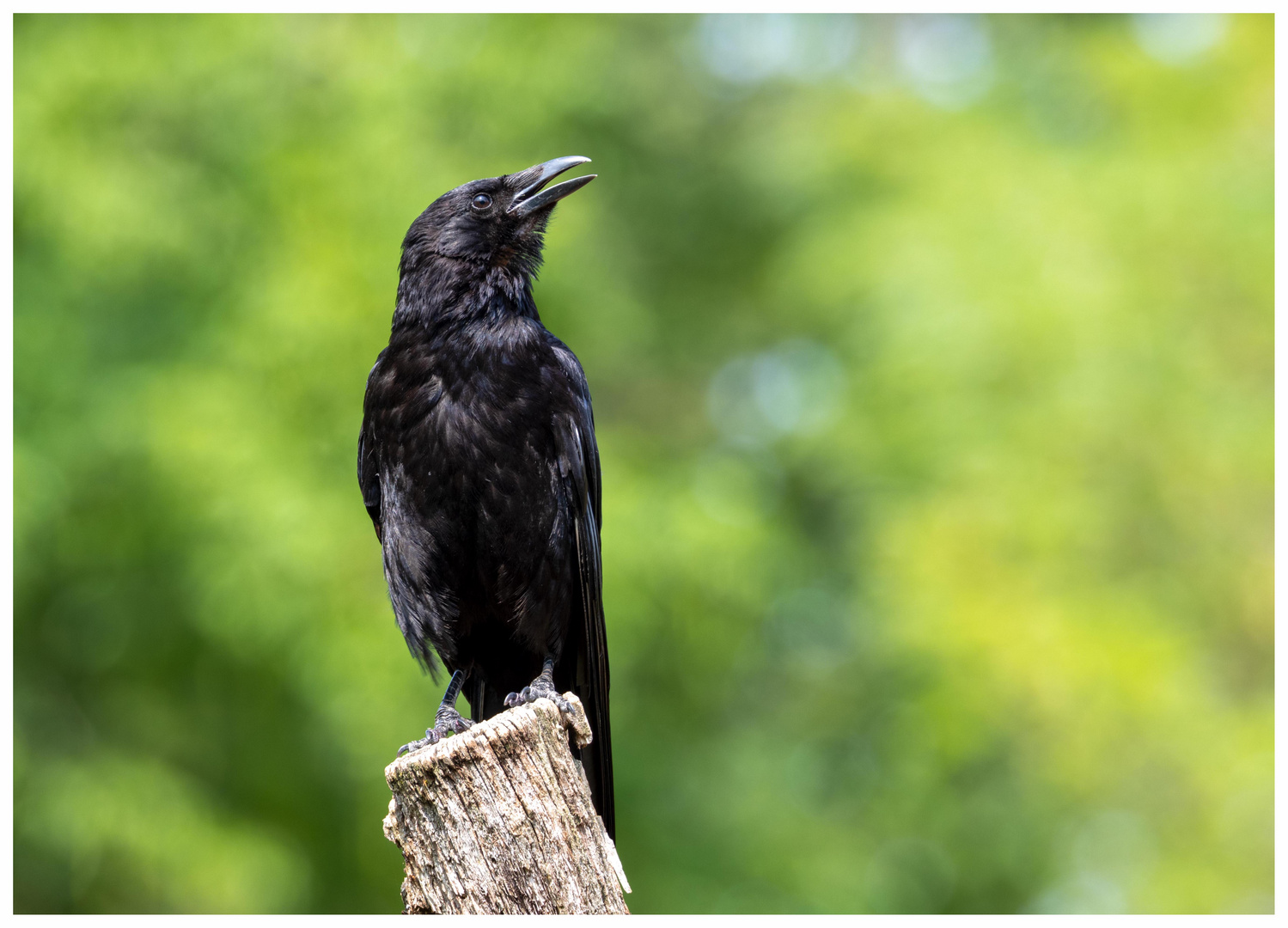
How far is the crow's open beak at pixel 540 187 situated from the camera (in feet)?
13.2

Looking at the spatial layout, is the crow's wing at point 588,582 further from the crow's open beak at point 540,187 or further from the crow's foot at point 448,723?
the crow's open beak at point 540,187

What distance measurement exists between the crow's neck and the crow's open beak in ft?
0.75

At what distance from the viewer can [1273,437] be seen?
8.10 m

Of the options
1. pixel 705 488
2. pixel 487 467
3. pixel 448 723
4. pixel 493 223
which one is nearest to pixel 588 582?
pixel 487 467

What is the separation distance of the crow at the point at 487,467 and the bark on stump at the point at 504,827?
0.55 metres

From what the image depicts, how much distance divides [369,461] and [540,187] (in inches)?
43.4

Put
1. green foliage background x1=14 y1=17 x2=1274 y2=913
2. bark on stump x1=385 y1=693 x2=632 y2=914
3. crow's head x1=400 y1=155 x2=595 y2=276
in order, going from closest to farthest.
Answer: bark on stump x1=385 y1=693 x2=632 y2=914, crow's head x1=400 y1=155 x2=595 y2=276, green foliage background x1=14 y1=17 x2=1274 y2=913

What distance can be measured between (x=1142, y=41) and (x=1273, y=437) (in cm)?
407

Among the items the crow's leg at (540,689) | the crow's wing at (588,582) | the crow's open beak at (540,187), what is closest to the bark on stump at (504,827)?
the crow's leg at (540,689)

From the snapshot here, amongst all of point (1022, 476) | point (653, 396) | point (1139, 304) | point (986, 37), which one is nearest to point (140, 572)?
point (653, 396)

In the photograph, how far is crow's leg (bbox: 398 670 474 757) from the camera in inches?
141

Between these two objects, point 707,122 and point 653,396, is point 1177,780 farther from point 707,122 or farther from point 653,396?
point 707,122

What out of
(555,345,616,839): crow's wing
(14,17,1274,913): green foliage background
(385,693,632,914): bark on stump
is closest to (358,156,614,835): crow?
(555,345,616,839): crow's wing

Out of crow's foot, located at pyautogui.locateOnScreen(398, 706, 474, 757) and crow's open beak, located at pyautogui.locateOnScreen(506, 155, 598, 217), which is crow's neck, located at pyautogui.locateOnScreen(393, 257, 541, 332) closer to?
crow's open beak, located at pyautogui.locateOnScreen(506, 155, 598, 217)
